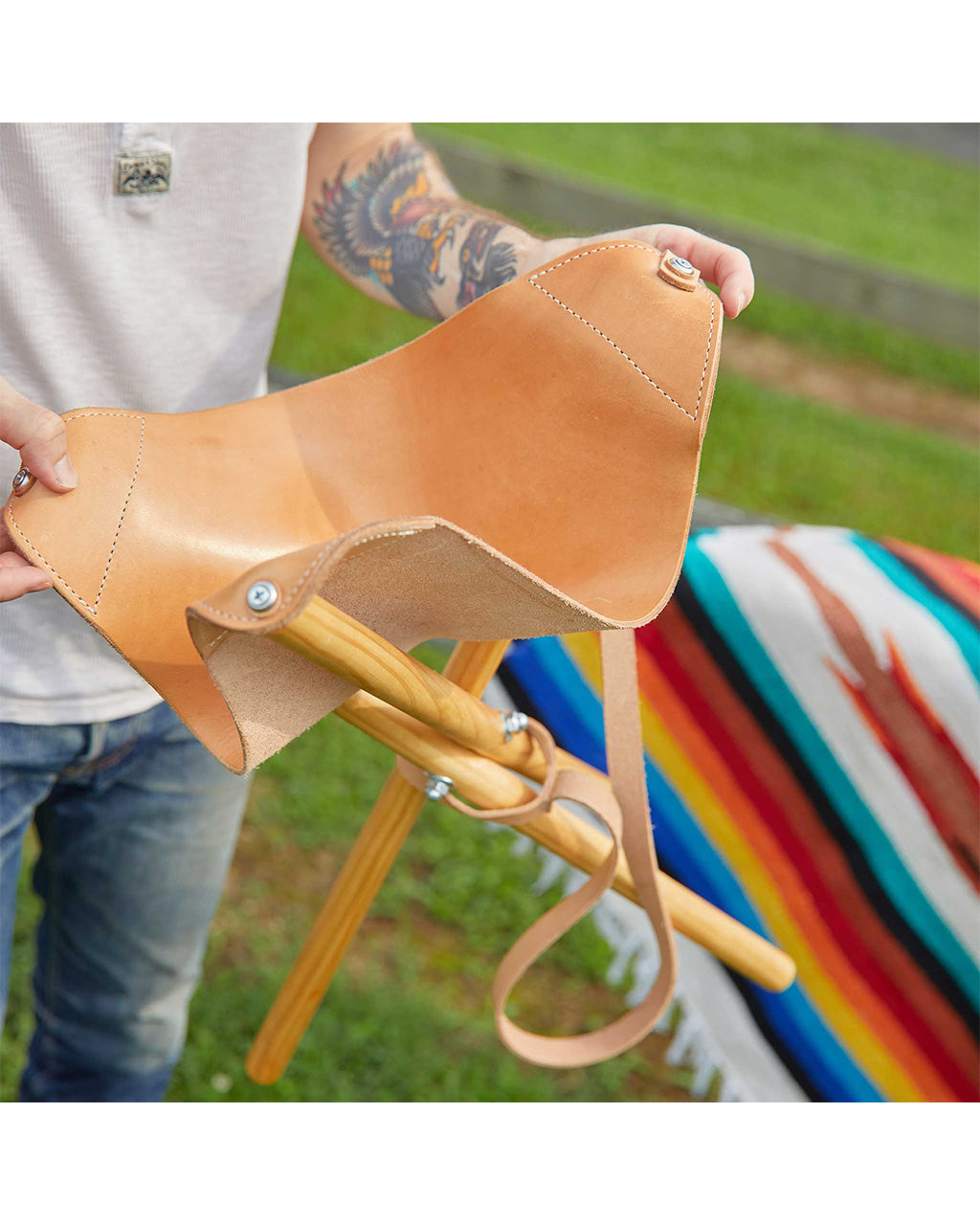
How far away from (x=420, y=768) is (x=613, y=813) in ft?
0.61

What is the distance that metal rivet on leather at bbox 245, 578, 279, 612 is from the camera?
74 centimetres

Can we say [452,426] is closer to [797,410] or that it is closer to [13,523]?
[13,523]

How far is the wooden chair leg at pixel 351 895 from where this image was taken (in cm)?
116

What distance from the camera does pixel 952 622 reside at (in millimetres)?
1624

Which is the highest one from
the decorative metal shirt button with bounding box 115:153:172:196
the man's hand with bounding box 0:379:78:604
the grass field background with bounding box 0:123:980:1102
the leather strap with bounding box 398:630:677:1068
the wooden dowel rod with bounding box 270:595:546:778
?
the decorative metal shirt button with bounding box 115:153:172:196

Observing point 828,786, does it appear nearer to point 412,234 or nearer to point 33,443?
point 412,234

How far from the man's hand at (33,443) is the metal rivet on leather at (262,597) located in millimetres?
241

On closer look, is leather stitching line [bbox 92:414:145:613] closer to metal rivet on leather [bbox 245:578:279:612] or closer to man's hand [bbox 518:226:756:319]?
metal rivet on leather [bbox 245:578:279:612]

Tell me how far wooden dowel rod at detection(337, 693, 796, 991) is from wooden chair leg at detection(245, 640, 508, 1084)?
0.35 feet

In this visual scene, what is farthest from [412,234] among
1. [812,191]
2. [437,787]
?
[812,191]

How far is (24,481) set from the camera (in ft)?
3.01

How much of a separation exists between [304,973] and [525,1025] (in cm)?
97

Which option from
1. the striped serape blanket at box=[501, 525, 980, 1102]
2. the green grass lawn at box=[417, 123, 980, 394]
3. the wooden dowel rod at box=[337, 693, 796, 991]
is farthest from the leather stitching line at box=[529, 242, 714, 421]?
the green grass lawn at box=[417, 123, 980, 394]

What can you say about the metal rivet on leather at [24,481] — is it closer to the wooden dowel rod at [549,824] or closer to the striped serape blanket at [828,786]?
the wooden dowel rod at [549,824]
